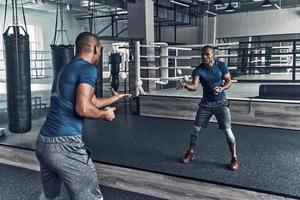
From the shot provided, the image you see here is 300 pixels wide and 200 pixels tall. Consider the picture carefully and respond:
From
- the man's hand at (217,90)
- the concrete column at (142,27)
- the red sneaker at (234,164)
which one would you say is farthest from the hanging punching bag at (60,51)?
the red sneaker at (234,164)

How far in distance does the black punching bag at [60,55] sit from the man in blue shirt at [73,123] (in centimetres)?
289

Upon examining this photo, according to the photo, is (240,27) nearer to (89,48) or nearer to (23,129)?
(23,129)

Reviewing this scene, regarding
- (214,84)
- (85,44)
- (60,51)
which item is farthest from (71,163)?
(60,51)

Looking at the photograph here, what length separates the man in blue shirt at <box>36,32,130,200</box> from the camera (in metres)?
1.59

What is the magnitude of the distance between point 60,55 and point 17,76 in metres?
1.07

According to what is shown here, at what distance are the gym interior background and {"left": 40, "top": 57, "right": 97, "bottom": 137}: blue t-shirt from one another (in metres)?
1.15

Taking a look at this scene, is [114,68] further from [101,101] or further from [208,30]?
[208,30]

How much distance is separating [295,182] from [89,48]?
1.91 m

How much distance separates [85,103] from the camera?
1541 mm

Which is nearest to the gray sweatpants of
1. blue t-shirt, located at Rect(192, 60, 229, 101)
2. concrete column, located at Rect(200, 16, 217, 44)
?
blue t-shirt, located at Rect(192, 60, 229, 101)

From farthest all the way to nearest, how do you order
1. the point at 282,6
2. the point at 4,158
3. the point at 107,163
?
1. the point at 282,6
2. the point at 4,158
3. the point at 107,163

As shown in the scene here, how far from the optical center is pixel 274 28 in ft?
34.5

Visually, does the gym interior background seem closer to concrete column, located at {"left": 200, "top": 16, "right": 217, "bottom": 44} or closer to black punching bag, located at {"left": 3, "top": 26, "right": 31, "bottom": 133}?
black punching bag, located at {"left": 3, "top": 26, "right": 31, "bottom": 133}

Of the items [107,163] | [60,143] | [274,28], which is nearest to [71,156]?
[60,143]
